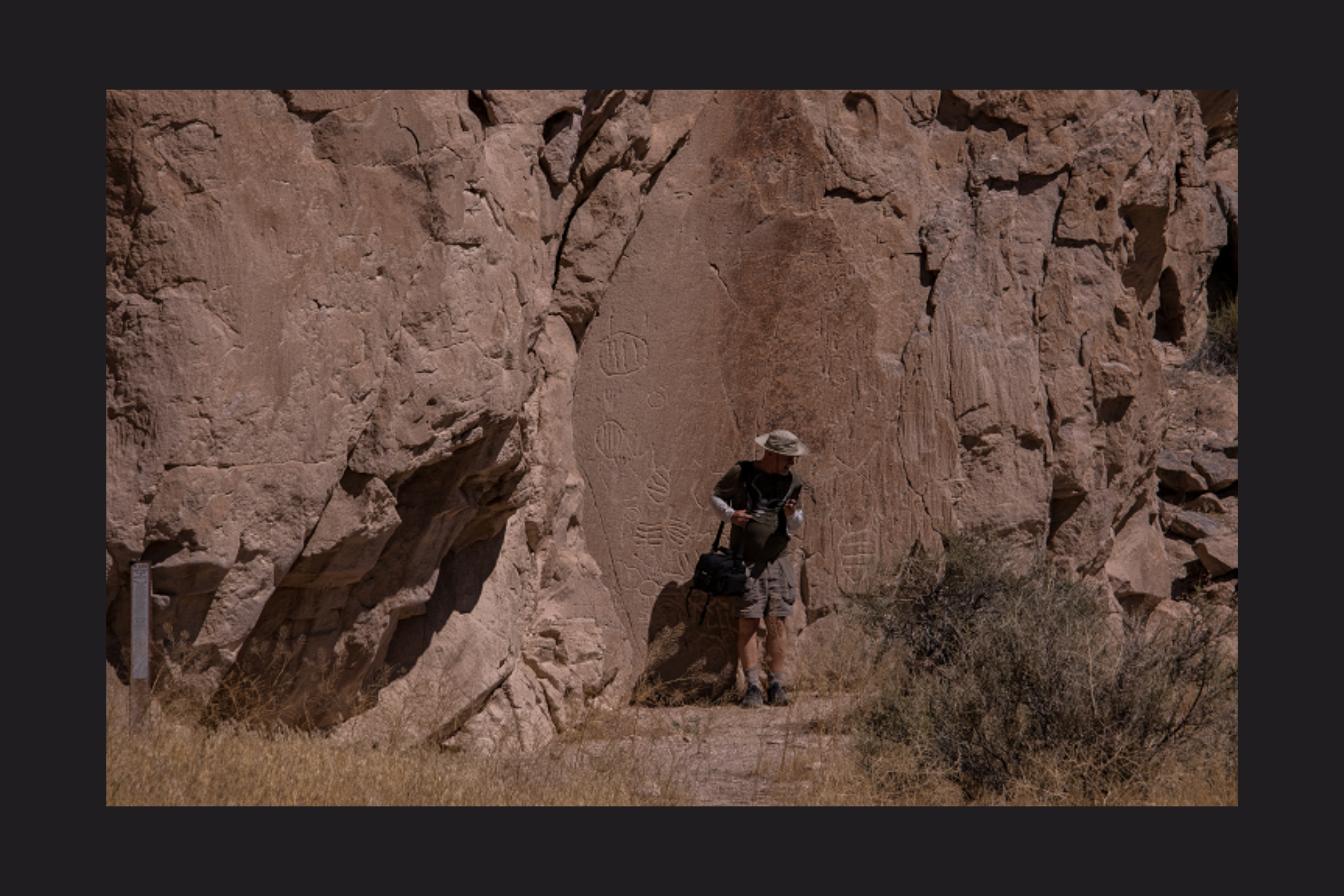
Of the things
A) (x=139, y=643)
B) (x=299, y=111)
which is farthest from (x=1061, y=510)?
(x=139, y=643)

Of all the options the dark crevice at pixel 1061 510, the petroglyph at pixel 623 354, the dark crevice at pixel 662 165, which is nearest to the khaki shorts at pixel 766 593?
the petroglyph at pixel 623 354

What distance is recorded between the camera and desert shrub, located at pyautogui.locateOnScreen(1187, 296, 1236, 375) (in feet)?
39.4

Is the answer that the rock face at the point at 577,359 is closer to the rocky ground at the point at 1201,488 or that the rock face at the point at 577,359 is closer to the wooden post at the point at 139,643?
the wooden post at the point at 139,643

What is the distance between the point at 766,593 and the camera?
7.02 meters

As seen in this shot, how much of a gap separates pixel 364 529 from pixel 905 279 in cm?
363

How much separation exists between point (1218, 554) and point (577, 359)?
214 inches

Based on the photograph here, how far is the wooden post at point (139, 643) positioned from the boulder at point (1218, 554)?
793 centimetres

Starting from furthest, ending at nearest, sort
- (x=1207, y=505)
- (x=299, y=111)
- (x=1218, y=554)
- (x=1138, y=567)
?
(x=1207, y=505) < (x=1218, y=554) < (x=1138, y=567) < (x=299, y=111)

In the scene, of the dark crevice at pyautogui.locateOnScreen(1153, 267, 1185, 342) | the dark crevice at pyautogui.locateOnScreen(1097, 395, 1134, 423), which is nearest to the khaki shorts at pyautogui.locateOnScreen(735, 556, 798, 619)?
the dark crevice at pyautogui.locateOnScreen(1097, 395, 1134, 423)

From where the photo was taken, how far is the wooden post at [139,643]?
14.9 ft

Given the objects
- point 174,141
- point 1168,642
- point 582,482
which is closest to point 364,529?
point 174,141

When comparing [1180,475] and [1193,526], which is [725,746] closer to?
[1193,526]

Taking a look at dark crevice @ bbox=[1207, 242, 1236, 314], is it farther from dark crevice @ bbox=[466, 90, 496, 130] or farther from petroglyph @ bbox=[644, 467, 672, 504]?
dark crevice @ bbox=[466, 90, 496, 130]

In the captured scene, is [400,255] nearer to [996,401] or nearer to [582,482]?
[582,482]
